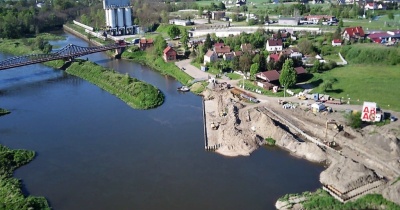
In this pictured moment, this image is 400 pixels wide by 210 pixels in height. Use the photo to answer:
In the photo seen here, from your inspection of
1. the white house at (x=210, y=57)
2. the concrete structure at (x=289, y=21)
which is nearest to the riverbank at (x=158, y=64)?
the white house at (x=210, y=57)

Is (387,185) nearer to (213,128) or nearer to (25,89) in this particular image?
(213,128)

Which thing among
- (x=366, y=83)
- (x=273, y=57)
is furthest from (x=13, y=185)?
(x=366, y=83)

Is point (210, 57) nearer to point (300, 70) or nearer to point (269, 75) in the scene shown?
point (269, 75)

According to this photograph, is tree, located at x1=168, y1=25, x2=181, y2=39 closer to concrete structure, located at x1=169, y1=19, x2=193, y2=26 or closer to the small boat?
concrete structure, located at x1=169, y1=19, x2=193, y2=26

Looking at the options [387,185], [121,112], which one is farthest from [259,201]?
[121,112]

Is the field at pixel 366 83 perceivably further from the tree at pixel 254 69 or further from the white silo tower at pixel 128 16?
the white silo tower at pixel 128 16

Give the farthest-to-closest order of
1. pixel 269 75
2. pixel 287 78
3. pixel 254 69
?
pixel 254 69 < pixel 269 75 < pixel 287 78
